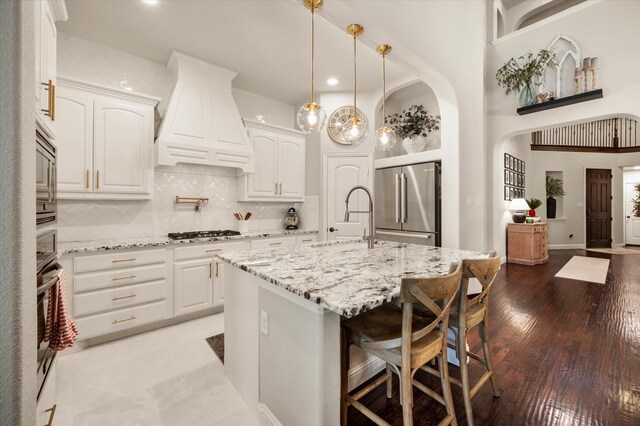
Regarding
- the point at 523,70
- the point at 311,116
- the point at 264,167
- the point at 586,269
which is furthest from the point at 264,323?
the point at 586,269

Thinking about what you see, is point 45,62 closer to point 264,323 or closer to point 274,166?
point 264,323

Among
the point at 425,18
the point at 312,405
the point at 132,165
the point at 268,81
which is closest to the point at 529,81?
the point at 425,18

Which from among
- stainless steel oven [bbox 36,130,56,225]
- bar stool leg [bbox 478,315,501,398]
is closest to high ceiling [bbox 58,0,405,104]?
stainless steel oven [bbox 36,130,56,225]

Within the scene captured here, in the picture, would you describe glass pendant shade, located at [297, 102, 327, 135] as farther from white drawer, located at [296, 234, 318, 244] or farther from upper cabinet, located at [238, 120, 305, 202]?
white drawer, located at [296, 234, 318, 244]

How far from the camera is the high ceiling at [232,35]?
2.59m

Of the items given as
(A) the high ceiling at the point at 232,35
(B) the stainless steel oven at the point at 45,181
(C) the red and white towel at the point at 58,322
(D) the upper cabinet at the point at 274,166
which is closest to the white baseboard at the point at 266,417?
(C) the red and white towel at the point at 58,322

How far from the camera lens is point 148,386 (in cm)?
200

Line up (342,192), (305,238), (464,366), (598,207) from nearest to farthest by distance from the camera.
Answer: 1. (464,366)
2. (305,238)
3. (342,192)
4. (598,207)

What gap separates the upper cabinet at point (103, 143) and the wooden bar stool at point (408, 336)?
108 inches

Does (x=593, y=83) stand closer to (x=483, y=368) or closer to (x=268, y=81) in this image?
(x=483, y=368)

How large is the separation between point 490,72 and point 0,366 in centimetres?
570

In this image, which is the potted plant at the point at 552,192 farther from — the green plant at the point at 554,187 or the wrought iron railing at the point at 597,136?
the wrought iron railing at the point at 597,136

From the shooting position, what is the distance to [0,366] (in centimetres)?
71

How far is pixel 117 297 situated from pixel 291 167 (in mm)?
2645
